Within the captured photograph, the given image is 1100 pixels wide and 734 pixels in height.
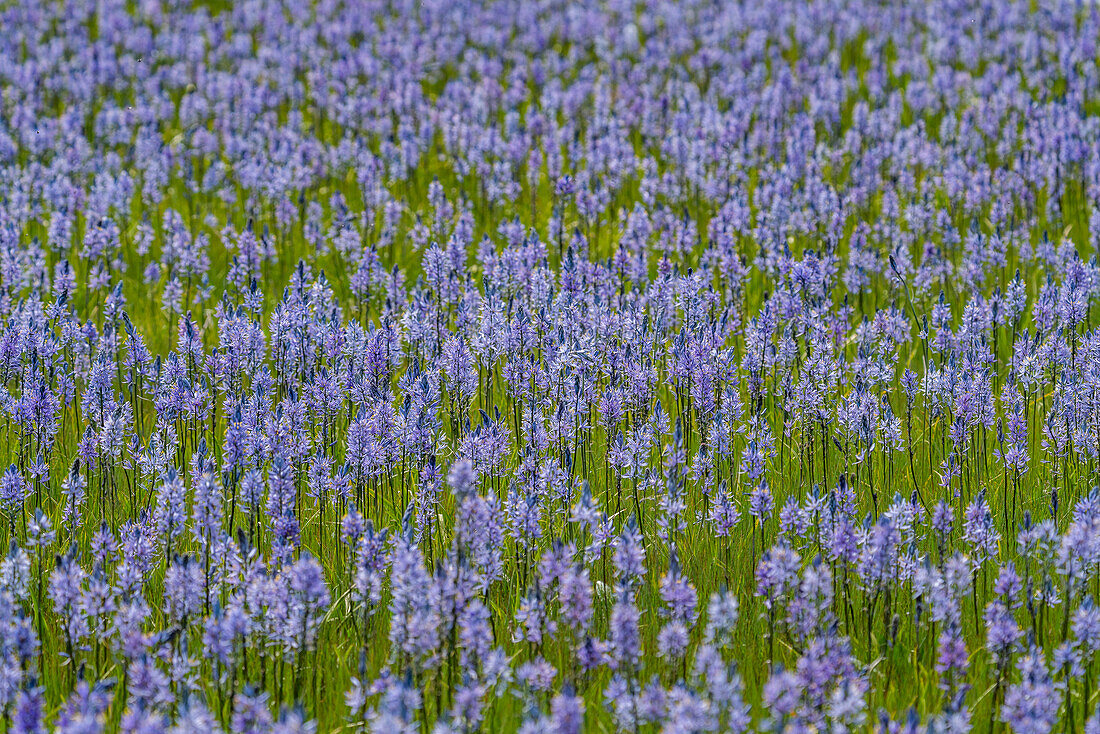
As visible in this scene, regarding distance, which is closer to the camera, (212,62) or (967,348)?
(967,348)

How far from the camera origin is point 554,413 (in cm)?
596

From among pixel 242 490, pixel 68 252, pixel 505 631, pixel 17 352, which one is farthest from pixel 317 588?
pixel 68 252

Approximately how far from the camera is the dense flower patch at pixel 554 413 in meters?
4.09

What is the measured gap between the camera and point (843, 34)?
16.1m

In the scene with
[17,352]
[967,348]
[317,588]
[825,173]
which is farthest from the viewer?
[825,173]

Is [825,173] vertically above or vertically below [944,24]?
below

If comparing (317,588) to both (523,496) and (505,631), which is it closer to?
(505,631)

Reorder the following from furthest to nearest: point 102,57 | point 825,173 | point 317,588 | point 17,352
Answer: point 102,57 < point 825,173 < point 17,352 < point 317,588

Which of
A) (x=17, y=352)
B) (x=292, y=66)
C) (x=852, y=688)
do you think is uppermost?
(x=292, y=66)

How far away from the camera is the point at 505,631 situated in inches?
194

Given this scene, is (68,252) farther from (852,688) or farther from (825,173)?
(852,688)

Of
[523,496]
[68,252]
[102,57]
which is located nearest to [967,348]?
[523,496]

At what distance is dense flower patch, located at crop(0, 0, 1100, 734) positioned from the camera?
4090mm

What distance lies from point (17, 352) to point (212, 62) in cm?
928
